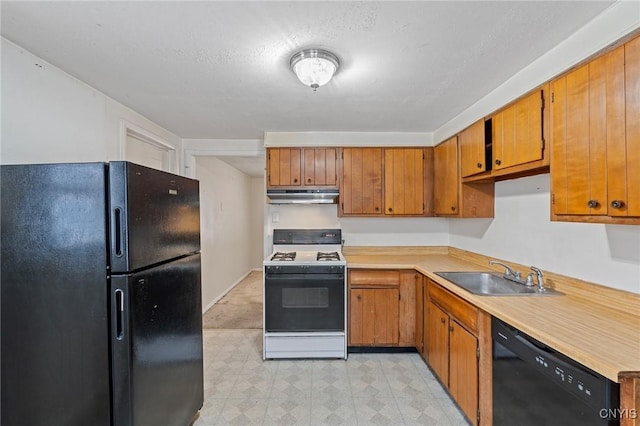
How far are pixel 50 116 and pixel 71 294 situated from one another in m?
1.16

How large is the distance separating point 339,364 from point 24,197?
2495mm

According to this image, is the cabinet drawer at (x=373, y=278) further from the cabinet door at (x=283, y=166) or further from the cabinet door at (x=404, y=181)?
the cabinet door at (x=283, y=166)

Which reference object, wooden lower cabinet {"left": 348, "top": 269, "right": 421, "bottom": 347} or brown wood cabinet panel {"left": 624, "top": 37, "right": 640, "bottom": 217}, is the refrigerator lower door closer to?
wooden lower cabinet {"left": 348, "top": 269, "right": 421, "bottom": 347}

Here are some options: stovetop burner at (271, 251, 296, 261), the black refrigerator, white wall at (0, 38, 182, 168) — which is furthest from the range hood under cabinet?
the black refrigerator

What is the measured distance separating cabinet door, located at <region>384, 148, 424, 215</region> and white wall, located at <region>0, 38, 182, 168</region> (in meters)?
2.47

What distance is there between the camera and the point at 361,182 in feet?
10.5

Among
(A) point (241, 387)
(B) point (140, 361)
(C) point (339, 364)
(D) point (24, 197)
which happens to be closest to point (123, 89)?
(D) point (24, 197)

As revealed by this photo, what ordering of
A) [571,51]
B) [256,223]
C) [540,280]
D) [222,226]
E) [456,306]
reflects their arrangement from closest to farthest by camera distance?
[571,51], [540,280], [456,306], [222,226], [256,223]

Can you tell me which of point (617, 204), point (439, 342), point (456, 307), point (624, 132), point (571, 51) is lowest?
point (439, 342)

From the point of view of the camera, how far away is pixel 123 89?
211 centimetres

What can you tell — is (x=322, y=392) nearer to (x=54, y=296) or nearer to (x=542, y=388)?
(x=542, y=388)

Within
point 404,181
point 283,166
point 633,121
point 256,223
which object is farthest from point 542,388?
point 256,223

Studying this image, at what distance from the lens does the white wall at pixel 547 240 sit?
1.48 meters

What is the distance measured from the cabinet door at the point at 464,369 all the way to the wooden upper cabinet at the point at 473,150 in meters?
1.18
